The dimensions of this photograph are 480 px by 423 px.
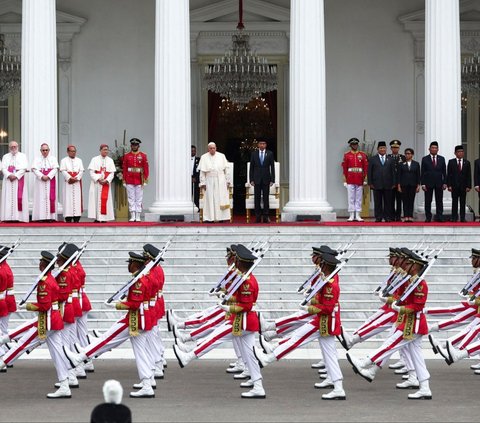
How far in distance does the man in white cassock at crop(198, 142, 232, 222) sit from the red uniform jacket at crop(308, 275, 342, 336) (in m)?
11.0

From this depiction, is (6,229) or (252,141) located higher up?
(252,141)

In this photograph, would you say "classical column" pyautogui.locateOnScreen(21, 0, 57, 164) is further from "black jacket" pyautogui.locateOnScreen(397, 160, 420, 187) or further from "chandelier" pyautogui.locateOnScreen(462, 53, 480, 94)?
"chandelier" pyautogui.locateOnScreen(462, 53, 480, 94)

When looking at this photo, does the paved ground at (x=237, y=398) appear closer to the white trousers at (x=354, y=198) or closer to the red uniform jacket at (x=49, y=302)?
the red uniform jacket at (x=49, y=302)

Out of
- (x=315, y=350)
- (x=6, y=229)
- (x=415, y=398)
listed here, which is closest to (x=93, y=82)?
(x=6, y=229)

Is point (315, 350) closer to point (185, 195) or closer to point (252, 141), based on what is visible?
point (185, 195)

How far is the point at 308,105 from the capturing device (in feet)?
81.0

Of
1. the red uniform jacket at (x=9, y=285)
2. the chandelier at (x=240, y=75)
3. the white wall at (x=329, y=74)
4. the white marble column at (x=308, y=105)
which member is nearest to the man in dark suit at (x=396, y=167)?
the white marble column at (x=308, y=105)

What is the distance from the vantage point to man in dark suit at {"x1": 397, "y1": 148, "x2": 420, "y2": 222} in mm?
24016

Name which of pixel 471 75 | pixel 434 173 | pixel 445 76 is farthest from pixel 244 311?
pixel 471 75

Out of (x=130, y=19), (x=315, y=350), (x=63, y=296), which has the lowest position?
(x=315, y=350)

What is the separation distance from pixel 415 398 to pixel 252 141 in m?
18.4

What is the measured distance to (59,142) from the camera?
3008cm

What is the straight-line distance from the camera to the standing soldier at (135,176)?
24828 mm

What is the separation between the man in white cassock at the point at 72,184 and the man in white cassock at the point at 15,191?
782 millimetres
